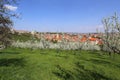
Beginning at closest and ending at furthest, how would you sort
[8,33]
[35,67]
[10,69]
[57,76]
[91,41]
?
[8,33] → [57,76] → [10,69] → [35,67] → [91,41]

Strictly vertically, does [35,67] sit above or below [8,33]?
below

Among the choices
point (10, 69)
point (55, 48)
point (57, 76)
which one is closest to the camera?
point (57, 76)

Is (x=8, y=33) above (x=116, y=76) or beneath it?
A: above

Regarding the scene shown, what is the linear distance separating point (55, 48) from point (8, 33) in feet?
193

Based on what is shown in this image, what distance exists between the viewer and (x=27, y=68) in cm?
3309

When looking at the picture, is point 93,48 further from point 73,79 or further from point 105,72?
point 73,79

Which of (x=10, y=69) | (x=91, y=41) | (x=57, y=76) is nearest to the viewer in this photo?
(x=57, y=76)

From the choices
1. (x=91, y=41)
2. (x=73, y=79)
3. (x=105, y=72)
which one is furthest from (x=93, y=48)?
(x=73, y=79)

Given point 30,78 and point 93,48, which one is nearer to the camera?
point 30,78

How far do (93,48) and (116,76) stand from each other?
5572cm

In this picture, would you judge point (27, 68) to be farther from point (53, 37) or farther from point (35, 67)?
point (53, 37)

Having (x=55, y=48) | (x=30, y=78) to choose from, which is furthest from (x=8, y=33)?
(x=55, y=48)

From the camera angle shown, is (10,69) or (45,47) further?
(45,47)

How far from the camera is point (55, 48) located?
274 ft
